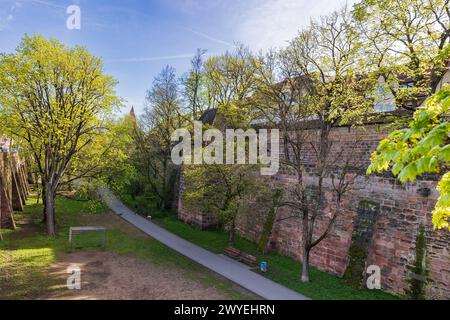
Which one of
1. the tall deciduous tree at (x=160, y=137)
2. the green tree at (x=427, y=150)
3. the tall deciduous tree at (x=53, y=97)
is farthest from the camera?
the tall deciduous tree at (x=160, y=137)

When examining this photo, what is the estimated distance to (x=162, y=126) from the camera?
89.7 feet

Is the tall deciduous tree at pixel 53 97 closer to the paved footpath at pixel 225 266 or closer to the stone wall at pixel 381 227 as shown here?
the paved footpath at pixel 225 266

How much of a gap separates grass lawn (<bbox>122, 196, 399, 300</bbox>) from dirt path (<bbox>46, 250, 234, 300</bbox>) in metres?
3.18

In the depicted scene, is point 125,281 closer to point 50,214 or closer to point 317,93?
point 50,214

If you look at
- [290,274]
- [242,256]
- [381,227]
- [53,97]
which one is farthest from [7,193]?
[381,227]

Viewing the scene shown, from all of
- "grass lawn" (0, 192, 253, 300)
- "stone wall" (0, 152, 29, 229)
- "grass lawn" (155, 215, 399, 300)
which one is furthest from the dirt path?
"stone wall" (0, 152, 29, 229)

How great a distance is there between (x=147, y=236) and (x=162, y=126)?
11163 mm

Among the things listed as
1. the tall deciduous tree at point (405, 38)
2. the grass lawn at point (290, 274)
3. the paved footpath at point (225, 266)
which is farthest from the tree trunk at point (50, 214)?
the tall deciduous tree at point (405, 38)

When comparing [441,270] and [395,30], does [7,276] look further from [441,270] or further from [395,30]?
[395,30]

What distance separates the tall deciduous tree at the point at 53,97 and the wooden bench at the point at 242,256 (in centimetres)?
1003

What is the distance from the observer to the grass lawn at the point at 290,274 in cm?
1117

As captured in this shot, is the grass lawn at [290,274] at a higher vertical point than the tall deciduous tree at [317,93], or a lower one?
lower

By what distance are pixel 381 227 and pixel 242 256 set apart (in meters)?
6.25

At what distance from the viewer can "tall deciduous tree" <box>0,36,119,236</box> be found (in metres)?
15.9
